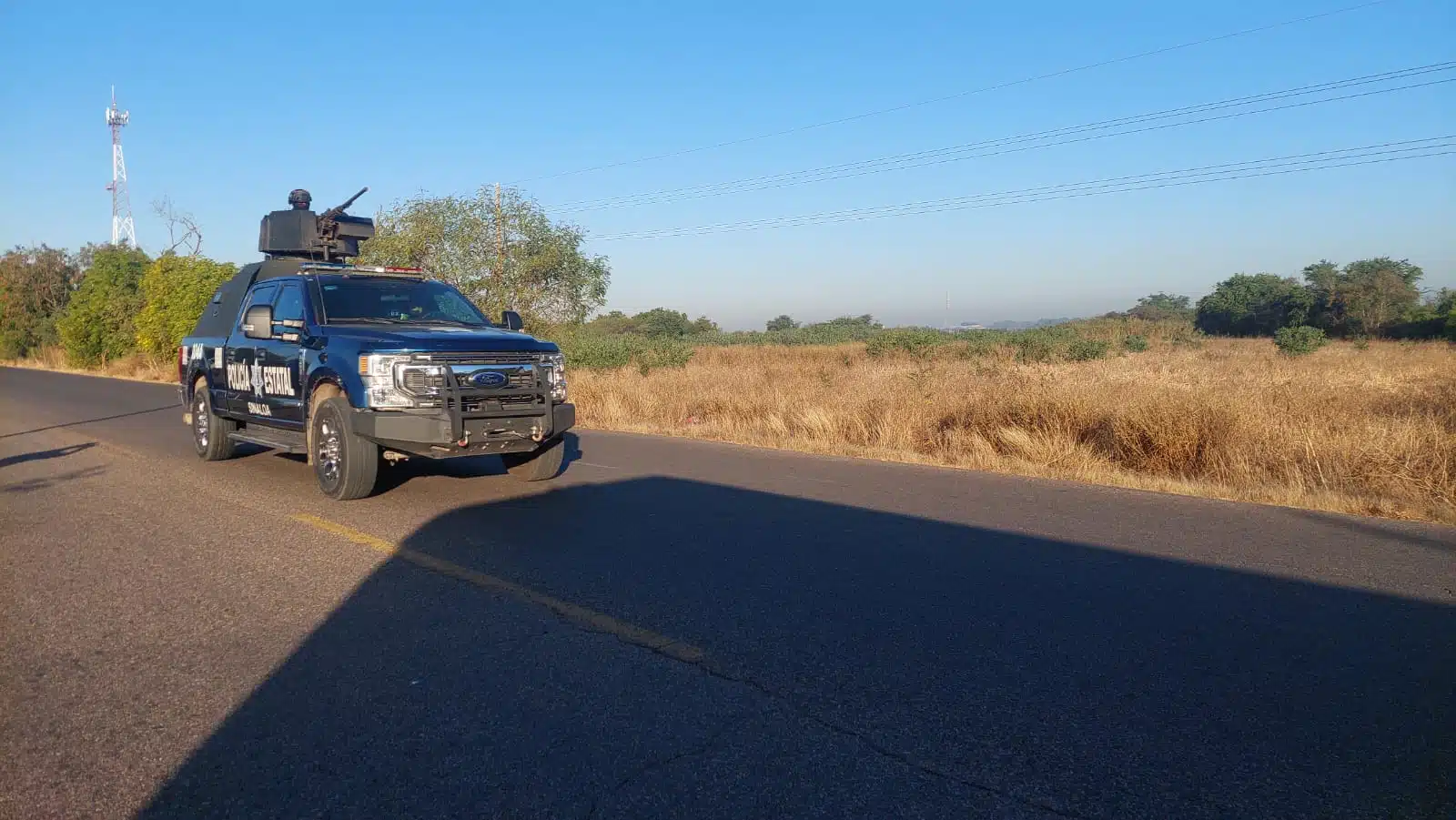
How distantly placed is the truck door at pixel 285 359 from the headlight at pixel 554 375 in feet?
7.75

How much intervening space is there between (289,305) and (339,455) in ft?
7.25

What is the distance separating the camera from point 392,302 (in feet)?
33.5

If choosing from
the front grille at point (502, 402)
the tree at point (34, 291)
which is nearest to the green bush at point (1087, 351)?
the front grille at point (502, 402)

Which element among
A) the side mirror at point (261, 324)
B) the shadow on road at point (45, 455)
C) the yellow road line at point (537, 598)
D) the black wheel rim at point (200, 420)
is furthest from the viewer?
the shadow on road at point (45, 455)

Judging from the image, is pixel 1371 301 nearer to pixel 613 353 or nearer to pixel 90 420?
pixel 613 353

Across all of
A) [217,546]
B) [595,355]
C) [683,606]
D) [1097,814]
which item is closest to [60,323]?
[595,355]

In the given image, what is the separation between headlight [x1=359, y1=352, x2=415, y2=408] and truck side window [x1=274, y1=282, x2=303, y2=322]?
1844mm

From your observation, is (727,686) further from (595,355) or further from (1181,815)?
(595,355)

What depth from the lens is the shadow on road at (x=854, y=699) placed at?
3490 millimetres

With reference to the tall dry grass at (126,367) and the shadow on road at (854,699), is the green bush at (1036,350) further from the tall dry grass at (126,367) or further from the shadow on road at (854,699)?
the tall dry grass at (126,367)

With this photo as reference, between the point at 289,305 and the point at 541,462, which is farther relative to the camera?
the point at 289,305

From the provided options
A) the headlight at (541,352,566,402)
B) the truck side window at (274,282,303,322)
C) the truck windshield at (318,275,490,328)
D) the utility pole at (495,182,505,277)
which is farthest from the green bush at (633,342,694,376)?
the headlight at (541,352,566,402)

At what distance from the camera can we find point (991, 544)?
734cm

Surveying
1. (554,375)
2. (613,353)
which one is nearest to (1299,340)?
(613,353)
